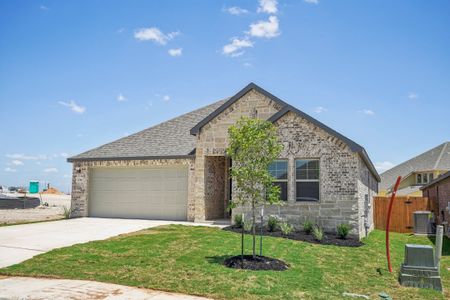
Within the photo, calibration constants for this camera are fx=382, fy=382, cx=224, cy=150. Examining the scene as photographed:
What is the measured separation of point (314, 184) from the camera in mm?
14703

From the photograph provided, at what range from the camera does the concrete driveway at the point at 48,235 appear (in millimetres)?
10344

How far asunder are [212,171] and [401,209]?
34.0ft

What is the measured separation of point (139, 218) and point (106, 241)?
23.8 ft

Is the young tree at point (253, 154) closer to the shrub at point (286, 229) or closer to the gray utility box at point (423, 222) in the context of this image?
the shrub at point (286, 229)

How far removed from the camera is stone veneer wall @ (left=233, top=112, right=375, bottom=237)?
45.9 ft

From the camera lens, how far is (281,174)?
15.2m

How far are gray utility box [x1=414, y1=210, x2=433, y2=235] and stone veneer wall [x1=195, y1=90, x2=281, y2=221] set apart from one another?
9.25m

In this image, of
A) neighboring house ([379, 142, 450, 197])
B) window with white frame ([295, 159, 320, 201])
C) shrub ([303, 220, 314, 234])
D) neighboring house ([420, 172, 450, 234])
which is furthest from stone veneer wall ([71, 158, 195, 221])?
neighboring house ([379, 142, 450, 197])

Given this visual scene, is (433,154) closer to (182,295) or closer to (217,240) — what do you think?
(217,240)

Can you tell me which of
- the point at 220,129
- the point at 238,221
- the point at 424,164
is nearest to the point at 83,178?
the point at 220,129

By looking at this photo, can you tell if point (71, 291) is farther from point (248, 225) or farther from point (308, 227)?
point (308, 227)

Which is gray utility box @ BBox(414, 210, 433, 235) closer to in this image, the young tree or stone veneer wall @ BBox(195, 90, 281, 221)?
stone veneer wall @ BBox(195, 90, 281, 221)

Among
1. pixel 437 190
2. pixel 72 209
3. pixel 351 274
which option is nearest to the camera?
pixel 351 274

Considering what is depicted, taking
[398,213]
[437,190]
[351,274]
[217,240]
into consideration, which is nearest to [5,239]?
[217,240]
